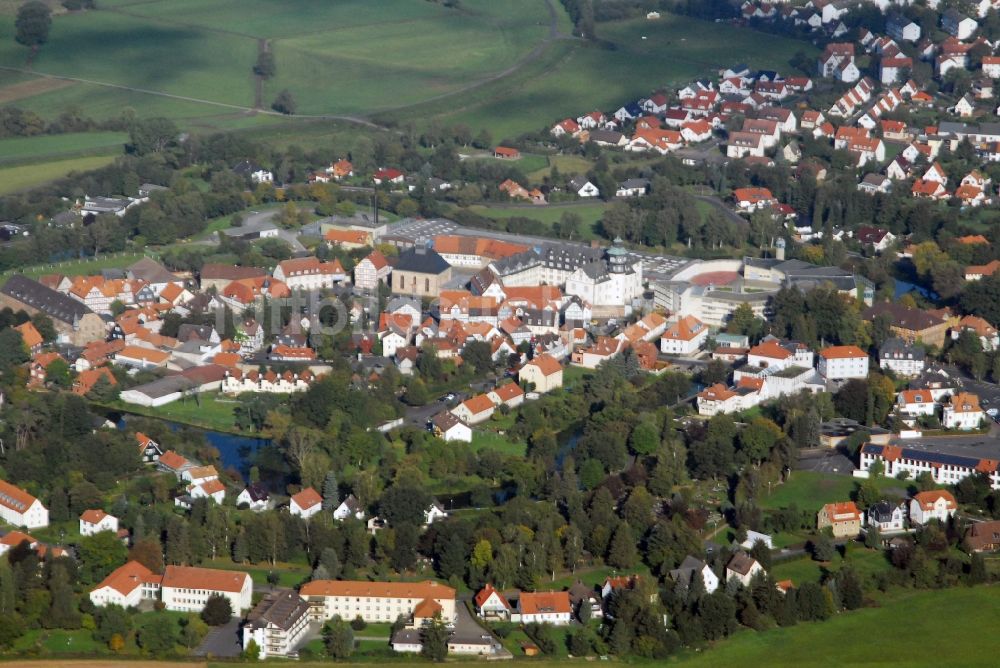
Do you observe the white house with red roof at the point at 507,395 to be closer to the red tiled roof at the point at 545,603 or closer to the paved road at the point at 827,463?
the paved road at the point at 827,463

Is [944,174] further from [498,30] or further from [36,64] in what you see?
[36,64]

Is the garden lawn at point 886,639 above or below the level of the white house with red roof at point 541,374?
above

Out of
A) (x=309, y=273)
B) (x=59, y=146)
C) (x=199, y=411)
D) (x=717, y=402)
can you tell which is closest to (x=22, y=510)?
(x=199, y=411)

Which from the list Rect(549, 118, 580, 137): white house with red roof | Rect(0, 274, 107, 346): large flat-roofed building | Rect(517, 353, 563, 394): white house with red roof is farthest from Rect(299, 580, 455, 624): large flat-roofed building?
Rect(549, 118, 580, 137): white house with red roof

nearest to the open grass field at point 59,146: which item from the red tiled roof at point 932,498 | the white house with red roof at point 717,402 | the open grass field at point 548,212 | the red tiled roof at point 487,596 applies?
the open grass field at point 548,212

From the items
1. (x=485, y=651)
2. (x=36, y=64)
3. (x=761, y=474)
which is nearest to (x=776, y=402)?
(x=761, y=474)
